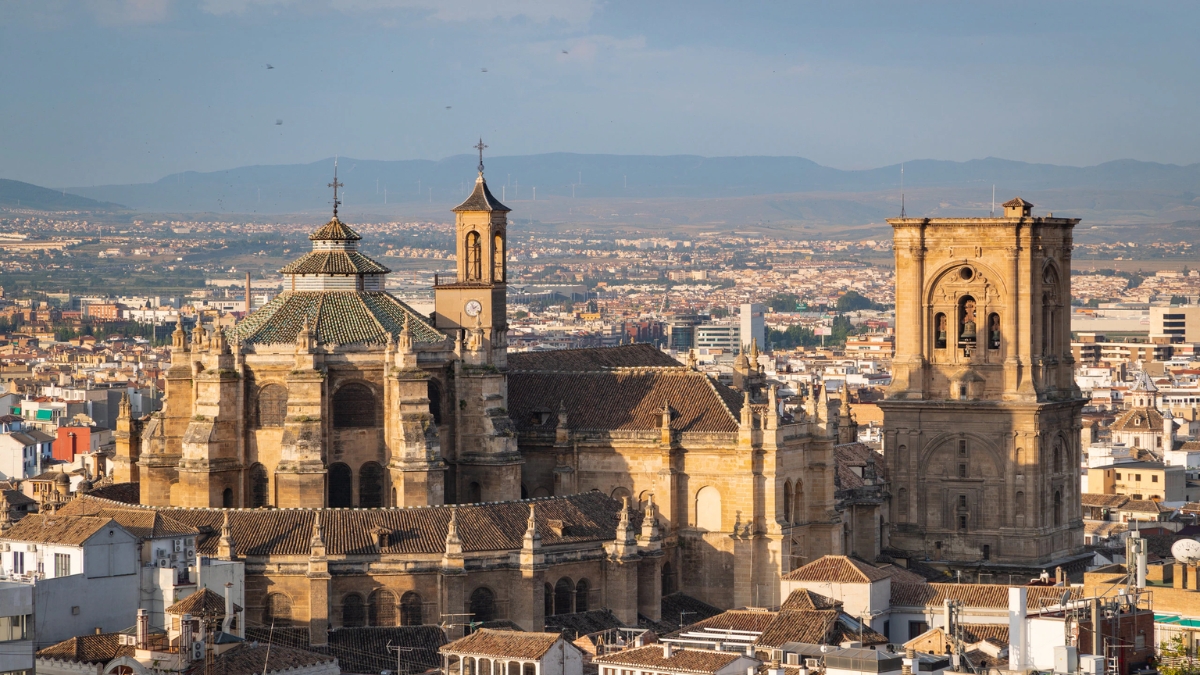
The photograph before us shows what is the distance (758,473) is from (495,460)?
323 inches

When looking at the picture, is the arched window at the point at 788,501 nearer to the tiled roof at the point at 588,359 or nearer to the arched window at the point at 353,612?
the tiled roof at the point at 588,359

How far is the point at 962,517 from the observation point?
9950 centimetres

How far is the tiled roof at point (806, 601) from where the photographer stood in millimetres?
73125

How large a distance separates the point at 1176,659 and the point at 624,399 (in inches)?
1077

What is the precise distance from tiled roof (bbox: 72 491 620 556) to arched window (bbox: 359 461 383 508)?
559 cm

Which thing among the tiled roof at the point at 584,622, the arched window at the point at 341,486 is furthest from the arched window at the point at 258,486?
the tiled roof at the point at 584,622

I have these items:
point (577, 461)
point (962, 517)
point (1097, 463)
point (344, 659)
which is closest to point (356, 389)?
point (577, 461)

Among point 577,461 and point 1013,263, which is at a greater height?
point 1013,263

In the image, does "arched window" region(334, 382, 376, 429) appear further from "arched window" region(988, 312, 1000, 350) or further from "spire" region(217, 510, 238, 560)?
"arched window" region(988, 312, 1000, 350)

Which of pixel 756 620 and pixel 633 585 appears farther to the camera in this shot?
pixel 633 585

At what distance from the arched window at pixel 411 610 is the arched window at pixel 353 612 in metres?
1.05

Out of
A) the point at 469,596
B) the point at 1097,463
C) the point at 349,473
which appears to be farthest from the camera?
the point at 1097,463

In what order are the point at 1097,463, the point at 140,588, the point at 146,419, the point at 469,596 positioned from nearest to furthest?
the point at 140,588
the point at 469,596
the point at 146,419
the point at 1097,463

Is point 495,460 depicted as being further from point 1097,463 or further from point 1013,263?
point 1097,463
